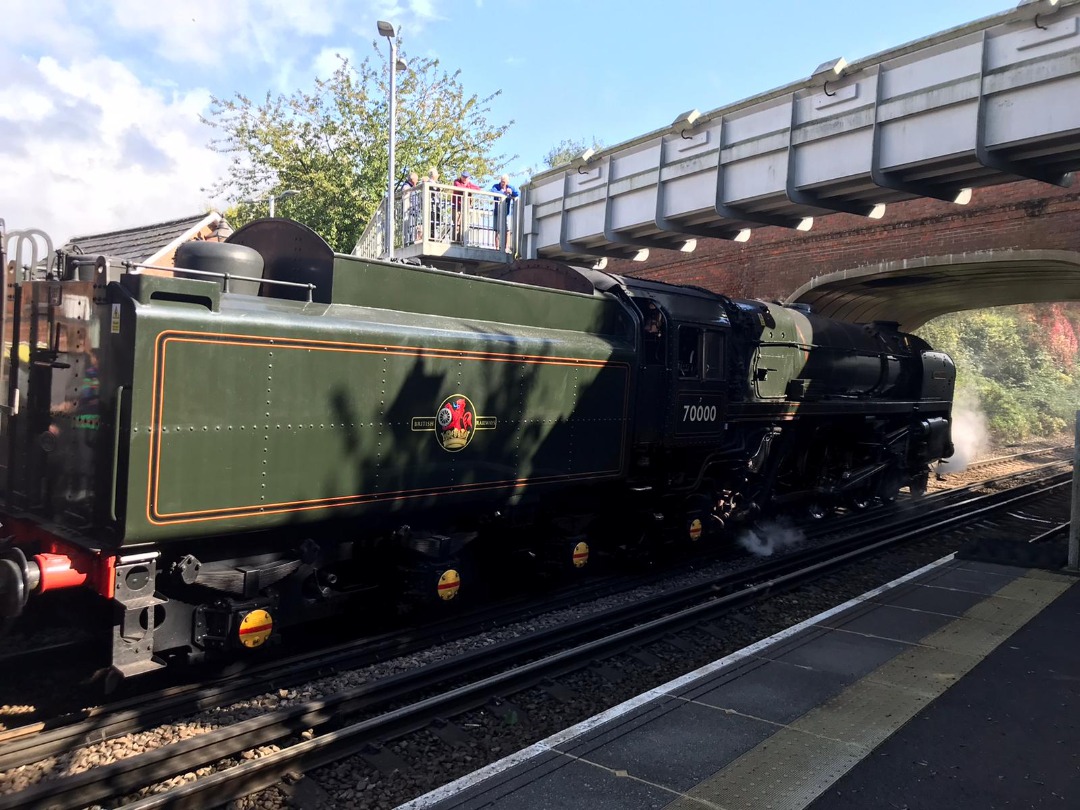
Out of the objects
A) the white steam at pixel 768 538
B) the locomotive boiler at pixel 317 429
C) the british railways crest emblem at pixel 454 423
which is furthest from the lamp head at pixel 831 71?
the british railways crest emblem at pixel 454 423

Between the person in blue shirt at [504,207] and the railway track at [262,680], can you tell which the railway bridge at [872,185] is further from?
the railway track at [262,680]

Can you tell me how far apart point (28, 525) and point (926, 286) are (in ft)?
56.7

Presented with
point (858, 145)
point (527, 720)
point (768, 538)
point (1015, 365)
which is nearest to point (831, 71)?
point (858, 145)

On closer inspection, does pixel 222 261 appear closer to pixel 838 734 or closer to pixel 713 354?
pixel 838 734

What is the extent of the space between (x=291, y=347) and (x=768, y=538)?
787cm

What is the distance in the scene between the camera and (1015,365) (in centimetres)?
3588

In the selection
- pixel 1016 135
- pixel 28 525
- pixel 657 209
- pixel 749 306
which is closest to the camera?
pixel 28 525

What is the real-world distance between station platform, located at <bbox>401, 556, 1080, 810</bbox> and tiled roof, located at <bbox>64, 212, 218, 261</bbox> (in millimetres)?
9886

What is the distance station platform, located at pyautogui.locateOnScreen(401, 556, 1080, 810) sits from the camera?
13.3 feet

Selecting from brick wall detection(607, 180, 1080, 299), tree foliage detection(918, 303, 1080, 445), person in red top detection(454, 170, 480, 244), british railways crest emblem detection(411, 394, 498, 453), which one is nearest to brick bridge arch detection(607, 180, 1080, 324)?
brick wall detection(607, 180, 1080, 299)

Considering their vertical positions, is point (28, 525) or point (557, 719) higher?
point (28, 525)

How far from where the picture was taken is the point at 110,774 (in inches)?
159

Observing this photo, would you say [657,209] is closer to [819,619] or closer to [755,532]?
[755,532]

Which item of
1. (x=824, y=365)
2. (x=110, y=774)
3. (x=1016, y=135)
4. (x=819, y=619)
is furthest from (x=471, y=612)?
(x=1016, y=135)
